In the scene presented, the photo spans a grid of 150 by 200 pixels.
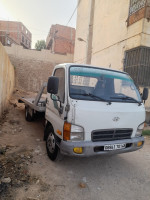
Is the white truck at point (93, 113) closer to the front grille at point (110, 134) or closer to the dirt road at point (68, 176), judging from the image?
the front grille at point (110, 134)

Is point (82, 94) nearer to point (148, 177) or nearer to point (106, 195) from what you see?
point (106, 195)

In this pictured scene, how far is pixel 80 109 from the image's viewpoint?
7.85 feet

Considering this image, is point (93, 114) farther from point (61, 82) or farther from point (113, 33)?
point (113, 33)

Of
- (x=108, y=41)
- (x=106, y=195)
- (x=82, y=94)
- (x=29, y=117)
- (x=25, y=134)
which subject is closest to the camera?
(x=106, y=195)

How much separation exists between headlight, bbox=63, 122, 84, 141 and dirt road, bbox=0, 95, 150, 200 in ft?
2.60

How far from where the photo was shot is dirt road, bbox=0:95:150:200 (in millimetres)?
2270

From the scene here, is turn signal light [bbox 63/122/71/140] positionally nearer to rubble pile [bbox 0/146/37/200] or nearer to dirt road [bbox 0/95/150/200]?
dirt road [bbox 0/95/150/200]

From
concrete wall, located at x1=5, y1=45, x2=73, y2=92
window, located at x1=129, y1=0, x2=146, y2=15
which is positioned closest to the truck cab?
window, located at x1=129, y1=0, x2=146, y2=15

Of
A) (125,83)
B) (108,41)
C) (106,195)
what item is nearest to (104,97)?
(125,83)

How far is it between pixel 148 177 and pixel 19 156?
269 cm

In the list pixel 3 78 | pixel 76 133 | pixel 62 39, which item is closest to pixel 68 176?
pixel 76 133

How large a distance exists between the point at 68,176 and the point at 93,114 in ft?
4.16

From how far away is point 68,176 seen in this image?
271cm

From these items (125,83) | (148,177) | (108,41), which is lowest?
(148,177)
